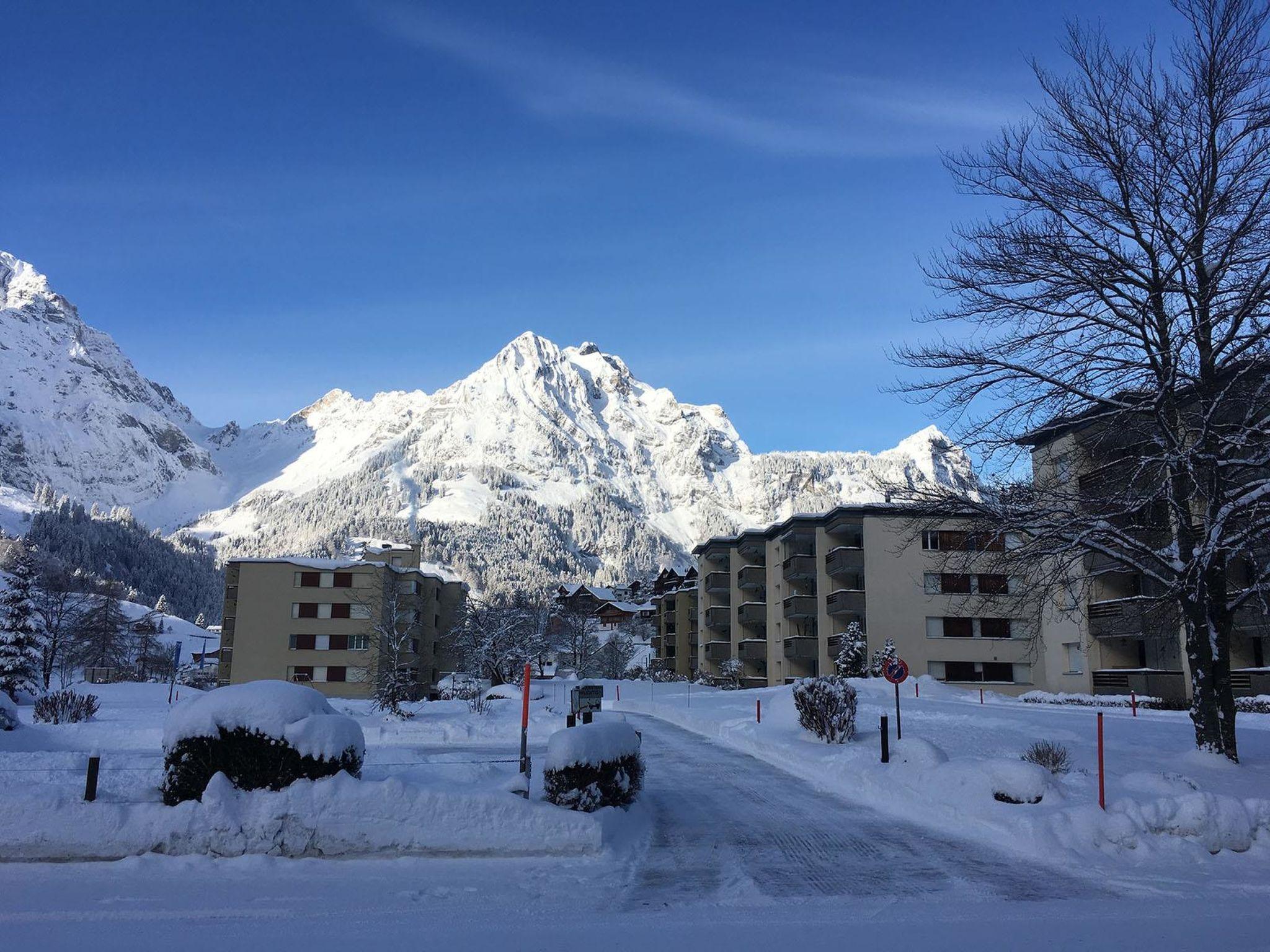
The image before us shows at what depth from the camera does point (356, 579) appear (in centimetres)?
7106

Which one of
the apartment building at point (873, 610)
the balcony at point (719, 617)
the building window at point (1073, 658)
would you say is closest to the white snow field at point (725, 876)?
the building window at point (1073, 658)

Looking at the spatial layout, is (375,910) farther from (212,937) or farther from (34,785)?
(34,785)

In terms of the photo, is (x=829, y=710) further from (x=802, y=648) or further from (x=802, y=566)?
(x=802, y=566)

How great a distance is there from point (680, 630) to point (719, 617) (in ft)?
64.1

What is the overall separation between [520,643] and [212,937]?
2940 inches

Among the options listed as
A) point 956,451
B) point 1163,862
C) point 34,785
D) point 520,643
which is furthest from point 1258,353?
point 520,643

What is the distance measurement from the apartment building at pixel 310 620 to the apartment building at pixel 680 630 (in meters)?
29.0

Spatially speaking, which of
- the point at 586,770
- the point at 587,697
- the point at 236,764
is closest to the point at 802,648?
the point at 587,697

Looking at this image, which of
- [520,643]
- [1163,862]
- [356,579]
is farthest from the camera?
[520,643]

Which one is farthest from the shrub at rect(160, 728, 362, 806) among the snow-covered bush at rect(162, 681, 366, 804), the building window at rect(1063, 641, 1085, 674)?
the building window at rect(1063, 641, 1085, 674)

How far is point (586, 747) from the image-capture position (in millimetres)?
11391

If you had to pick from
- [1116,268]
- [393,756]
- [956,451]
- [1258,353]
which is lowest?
[393,756]

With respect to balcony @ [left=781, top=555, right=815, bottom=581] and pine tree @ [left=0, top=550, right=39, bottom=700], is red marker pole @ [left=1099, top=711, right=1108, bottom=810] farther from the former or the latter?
pine tree @ [left=0, top=550, right=39, bottom=700]

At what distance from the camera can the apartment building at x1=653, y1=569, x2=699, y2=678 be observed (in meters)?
91.8
